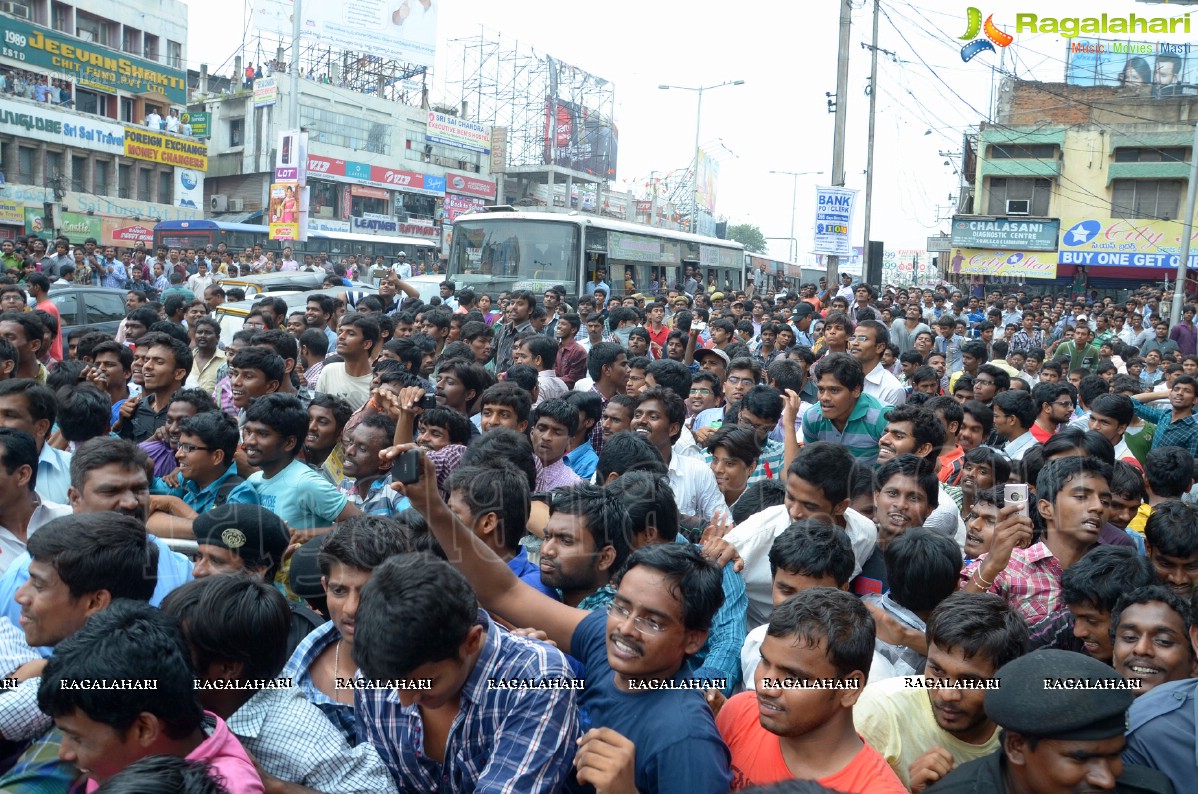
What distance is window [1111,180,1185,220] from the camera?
2795cm

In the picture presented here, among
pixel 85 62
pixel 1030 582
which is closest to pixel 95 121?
pixel 85 62

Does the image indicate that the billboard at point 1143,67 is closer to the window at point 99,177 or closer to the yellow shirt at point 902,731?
the yellow shirt at point 902,731

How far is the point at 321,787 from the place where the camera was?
218 cm

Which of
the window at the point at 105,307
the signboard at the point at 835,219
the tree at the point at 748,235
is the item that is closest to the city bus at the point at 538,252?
the signboard at the point at 835,219

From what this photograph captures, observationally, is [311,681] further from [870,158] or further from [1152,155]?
[1152,155]

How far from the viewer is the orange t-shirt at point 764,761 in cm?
220

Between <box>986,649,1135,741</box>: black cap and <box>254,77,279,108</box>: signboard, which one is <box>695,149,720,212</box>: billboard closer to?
<box>254,77,279,108</box>: signboard

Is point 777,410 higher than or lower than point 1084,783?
higher

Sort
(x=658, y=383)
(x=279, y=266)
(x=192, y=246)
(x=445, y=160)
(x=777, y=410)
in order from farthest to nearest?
(x=445, y=160)
(x=192, y=246)
(x=279, y=266)
(x=658, y=383)
(x=777, y=410)

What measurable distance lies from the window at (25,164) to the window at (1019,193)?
3216 centimetres

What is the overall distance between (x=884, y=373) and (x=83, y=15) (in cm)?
3925

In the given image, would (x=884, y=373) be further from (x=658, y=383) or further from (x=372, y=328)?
(x=372, y=328)

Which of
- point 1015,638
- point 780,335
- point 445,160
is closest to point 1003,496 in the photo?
point 1015,638

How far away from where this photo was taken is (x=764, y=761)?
2340 millimetres
